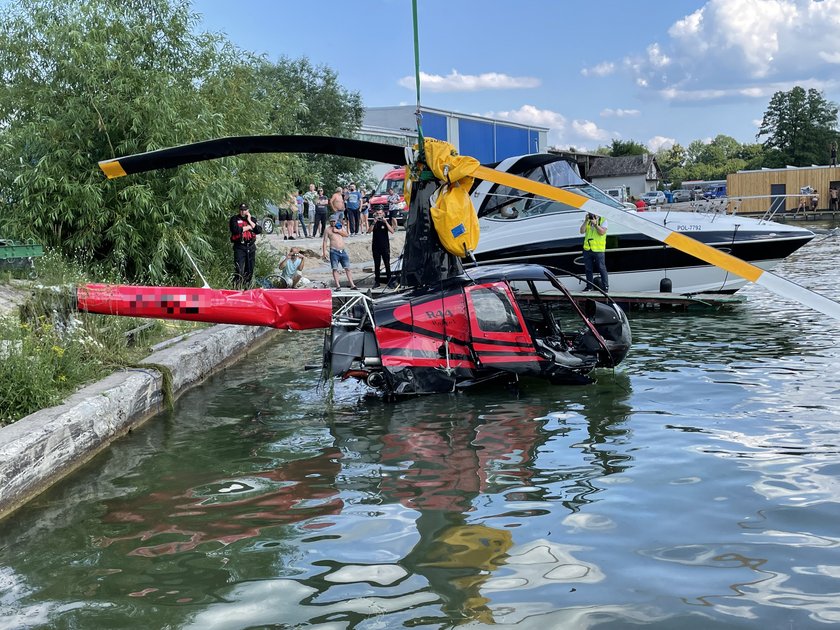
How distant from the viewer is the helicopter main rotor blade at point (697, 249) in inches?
250

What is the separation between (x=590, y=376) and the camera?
1054 cm

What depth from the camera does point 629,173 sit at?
94688mm

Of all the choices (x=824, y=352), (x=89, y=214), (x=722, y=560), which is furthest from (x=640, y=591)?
(x=89, y=214)

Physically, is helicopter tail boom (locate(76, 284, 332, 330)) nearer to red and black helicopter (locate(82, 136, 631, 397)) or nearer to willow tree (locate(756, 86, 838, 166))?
red and black helicopter (locate(82, 136, 631, 397))

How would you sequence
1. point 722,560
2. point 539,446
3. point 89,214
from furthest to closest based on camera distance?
point 89,214 < point 539,446 < point 722,560

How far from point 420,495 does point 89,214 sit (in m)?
9.32

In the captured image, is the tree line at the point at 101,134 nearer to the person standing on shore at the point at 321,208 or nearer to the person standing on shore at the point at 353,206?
the person standing on shore at the point at 321,208

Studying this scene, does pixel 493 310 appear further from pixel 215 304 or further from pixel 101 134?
pixel 101 134

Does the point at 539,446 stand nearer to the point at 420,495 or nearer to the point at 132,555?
the point at 420,495

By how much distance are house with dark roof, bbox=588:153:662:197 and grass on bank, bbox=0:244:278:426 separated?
85.3 meters

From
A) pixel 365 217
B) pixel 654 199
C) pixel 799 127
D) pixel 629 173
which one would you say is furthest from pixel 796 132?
pixel 365 217

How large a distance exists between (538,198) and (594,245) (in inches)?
73.5

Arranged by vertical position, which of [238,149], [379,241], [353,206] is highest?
[353,206]

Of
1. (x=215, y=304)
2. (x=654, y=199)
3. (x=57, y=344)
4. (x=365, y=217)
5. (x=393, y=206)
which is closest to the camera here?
(x=215, y=304)
